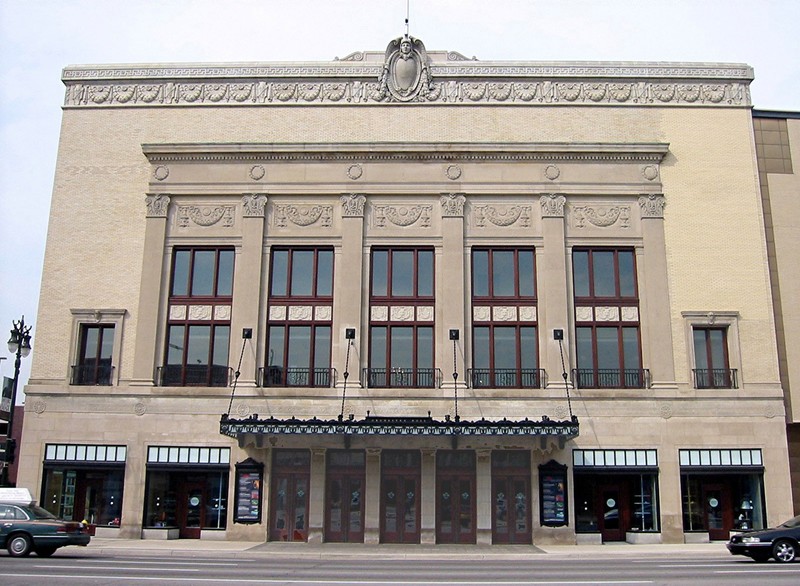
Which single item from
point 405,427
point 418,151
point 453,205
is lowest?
point 405,427

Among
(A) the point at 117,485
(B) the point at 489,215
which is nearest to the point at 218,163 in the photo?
(B) the point at 489,215

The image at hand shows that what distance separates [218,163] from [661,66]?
2034cm

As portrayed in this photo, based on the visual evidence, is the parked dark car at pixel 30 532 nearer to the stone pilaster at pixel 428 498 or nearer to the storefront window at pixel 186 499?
the storefront window at pixel 186 499

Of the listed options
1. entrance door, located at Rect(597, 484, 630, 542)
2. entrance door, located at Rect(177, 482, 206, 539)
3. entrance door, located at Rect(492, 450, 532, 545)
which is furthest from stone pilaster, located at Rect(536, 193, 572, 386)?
entrance door, located at Rect(177, 482, 206, 539)

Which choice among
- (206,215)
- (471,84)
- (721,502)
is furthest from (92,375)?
(721,502)

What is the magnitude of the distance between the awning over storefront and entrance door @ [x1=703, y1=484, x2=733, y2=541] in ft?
22.2

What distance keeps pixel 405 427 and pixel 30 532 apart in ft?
43.0

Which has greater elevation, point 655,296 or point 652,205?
point 652,205

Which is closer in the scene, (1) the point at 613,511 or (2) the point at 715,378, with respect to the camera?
(1) the point at 613,511

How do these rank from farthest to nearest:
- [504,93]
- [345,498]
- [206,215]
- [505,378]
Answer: [504,93] < [206,215] < [505,378] < [345,498]

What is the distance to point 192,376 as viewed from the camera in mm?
33469

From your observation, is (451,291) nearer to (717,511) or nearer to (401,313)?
(401,313)

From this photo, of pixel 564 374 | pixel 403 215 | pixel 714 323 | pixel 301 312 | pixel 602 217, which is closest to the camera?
pixel 564 374

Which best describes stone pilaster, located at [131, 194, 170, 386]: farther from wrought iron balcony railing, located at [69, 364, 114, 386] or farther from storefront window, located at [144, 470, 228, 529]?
storefront window, located at [144, 470, 228, 529]
